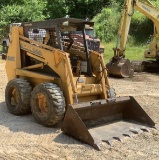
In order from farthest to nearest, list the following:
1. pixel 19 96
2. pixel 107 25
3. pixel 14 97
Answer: pixel 107 25 < pixel 14 97 < pixel 19 96

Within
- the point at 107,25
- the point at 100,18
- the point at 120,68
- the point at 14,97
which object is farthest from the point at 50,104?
the point at 100,18

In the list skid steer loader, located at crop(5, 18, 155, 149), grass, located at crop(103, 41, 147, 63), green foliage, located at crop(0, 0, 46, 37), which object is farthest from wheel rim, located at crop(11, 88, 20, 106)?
green foliage, located at crop(0, 0, 46, 37)

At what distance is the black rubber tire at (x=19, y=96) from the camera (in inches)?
251

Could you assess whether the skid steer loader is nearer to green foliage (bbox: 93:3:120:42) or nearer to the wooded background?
the wooded background

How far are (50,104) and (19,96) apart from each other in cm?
98

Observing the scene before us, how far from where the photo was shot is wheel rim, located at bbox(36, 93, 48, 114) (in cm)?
592

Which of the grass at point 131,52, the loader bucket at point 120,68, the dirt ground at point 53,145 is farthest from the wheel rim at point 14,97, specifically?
the grass at point 131,52

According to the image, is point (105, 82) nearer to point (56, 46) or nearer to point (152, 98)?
point (56, 46)

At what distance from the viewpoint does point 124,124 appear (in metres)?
6.11

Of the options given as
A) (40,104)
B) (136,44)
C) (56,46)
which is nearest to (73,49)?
(56,46)

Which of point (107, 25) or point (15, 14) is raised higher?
point (15, 14)

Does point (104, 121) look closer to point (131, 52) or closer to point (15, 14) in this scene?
point (131, 52)

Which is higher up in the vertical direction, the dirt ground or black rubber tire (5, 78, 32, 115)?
black rubber tire (5, 78, 32, 115)

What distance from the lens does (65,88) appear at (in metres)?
5.92
